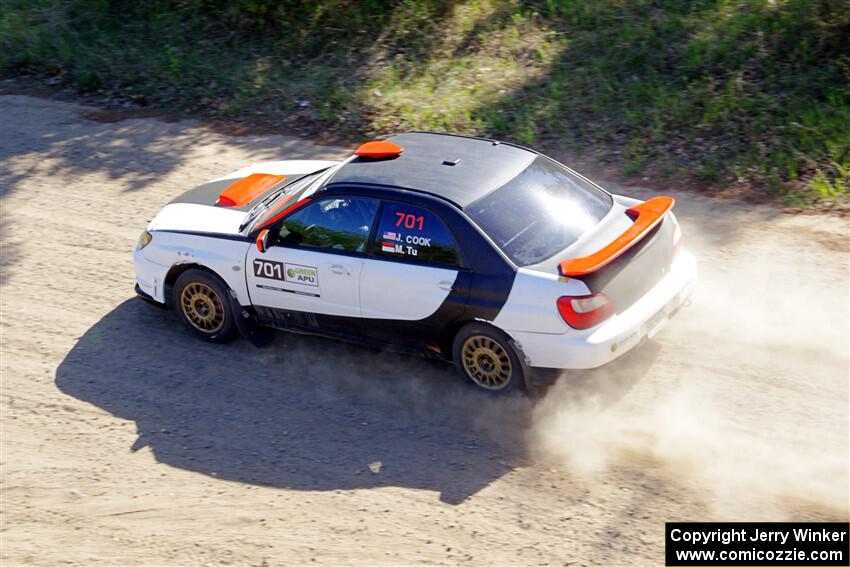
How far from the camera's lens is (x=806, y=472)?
6047mm

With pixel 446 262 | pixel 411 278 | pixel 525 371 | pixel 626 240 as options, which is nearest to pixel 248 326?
pixel 411 278

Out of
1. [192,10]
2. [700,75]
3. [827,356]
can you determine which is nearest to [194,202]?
[827,356]

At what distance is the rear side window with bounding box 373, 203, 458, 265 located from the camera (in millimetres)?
6840

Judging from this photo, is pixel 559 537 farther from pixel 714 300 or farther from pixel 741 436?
pixel 714 300

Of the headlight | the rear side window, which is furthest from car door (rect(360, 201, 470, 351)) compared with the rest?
the headlight

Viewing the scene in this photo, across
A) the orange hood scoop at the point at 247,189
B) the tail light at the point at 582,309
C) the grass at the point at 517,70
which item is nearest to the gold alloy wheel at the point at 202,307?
the orange hood scoop at the point at 247,189

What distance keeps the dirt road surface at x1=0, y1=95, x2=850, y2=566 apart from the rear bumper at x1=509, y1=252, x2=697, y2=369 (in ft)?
1.69

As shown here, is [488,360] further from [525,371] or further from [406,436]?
[406,436]

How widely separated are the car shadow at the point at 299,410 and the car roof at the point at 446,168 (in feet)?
4.93

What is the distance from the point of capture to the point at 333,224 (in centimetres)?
733

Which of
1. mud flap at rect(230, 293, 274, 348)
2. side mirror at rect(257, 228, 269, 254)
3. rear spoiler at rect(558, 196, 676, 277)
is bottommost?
mud flap at rect(230, 293, 274, 348)

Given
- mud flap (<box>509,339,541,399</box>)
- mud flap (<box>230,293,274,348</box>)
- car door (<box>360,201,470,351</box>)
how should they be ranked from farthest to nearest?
mud flap (<box>230,293,274,348</box>) < car door (<box>360,201,470,351</box>) < mud flap (<box>509,339,541,399</box>)

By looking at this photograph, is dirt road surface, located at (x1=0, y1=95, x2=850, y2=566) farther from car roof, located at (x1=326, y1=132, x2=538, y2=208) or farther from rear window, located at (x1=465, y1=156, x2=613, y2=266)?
car roof, located at (x1=326, y1=132, x2=538, y2=208)

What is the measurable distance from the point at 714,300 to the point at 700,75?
4.80 metres
